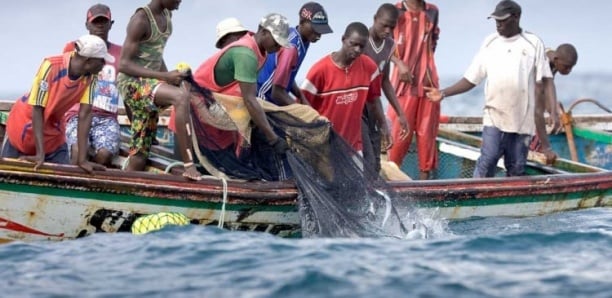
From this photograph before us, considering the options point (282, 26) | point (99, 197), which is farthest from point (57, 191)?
point (282, 26)

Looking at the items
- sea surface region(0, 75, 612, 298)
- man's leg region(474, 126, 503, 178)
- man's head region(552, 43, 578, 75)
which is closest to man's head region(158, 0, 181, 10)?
sea surface region(0, 75, 612, 298)

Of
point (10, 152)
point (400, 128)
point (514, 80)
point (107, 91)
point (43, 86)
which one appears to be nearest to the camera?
point (43, 86)

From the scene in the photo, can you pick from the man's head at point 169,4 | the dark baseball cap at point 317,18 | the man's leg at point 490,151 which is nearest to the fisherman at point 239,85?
the man's head at point 169,4

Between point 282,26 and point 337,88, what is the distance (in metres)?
1.20

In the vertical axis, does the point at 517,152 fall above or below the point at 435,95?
below

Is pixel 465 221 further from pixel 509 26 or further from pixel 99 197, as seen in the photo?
pixel 99 197

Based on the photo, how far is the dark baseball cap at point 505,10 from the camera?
11172 millimetres

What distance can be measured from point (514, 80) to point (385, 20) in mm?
1384

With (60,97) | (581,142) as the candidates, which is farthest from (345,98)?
(581,142)

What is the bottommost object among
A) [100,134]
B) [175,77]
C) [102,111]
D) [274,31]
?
[100,134]

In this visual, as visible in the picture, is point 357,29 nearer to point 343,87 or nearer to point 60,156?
point 343,87

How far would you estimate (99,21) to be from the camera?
10586mm

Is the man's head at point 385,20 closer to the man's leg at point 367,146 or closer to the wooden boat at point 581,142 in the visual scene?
the man's leg at point 367,146

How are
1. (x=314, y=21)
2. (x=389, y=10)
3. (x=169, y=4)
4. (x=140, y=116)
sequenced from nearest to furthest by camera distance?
(x=169, y=4) → (x=140, y=116) → (x=314, y=21) → (x=389, y=10)
